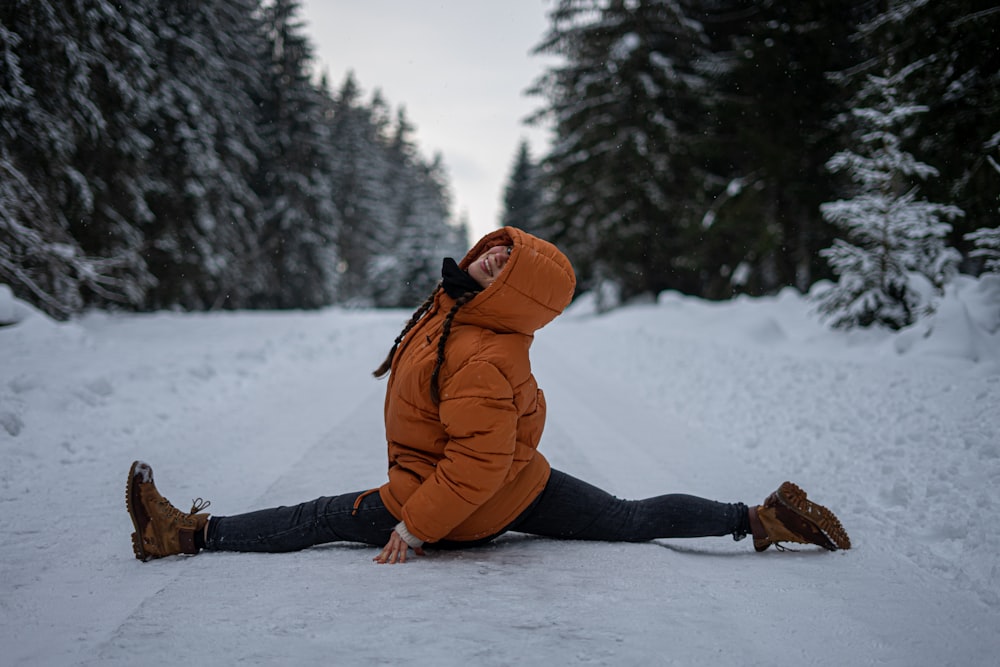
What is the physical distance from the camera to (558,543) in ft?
9.93

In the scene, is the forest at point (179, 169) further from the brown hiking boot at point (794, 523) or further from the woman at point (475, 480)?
the brown hiking boot at point (794, 523)

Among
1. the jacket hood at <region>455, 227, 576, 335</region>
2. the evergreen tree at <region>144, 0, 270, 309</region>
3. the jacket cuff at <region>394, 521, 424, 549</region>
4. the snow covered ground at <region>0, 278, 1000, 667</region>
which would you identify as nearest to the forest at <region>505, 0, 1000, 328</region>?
the snow covered ground at <region>0, 278, 1000, 667</region>

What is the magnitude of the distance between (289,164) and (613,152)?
59.9ft

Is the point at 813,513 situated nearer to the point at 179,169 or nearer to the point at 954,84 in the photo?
the point at 954,84

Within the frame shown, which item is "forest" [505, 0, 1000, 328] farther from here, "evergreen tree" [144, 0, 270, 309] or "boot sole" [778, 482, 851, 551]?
"evergreen tree" [144, 0, 270, 309]

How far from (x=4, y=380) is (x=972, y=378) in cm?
849

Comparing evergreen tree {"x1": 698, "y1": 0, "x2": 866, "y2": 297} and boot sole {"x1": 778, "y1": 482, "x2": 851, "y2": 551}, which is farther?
evergreen tree {"x1": 698, "y1": 0, "x2": 866, "y2": 297}

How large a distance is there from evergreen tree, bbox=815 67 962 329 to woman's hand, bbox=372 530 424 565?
754 cm

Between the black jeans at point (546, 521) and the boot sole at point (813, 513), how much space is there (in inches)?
8.5

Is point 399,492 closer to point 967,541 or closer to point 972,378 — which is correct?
point 967,541

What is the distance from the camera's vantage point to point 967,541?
2.99 m

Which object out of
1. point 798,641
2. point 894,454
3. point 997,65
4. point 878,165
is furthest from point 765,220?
point 798,641

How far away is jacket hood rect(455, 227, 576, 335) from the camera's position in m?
2.46

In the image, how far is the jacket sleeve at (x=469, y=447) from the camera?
Result: 8.00 feet
